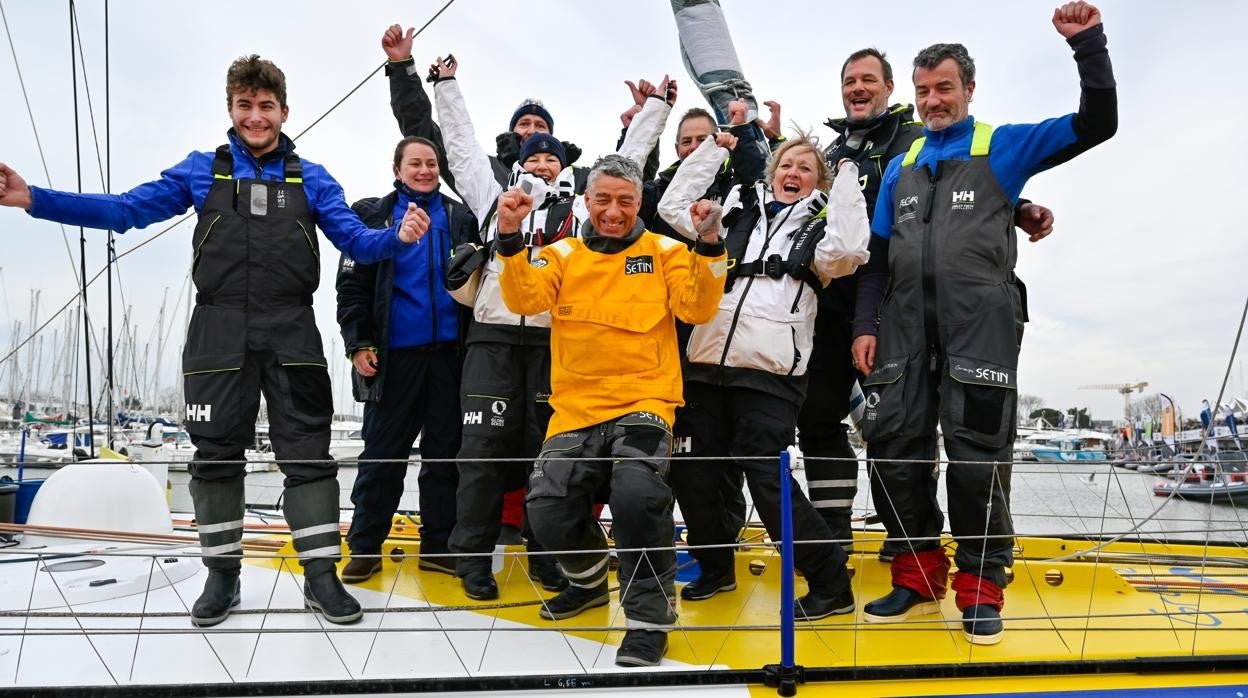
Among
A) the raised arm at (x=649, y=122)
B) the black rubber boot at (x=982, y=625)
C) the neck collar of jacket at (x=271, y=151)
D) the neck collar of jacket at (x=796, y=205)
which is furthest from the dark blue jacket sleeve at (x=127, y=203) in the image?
the black rubber boot at (x=982, y=625)

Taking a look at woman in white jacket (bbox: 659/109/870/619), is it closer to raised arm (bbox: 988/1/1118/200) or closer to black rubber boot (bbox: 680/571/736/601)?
black rubber boot (bbox: 680/571/736/601)

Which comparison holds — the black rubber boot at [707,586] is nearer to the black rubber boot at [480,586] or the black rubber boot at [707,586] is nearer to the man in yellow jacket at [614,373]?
the man in yellow jacket at [614,373]

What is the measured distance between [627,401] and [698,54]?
2406mm

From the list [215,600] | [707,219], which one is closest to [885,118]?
[707,219]

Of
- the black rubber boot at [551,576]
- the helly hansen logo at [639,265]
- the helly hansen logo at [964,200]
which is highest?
the helly hansen logo at [964,200]

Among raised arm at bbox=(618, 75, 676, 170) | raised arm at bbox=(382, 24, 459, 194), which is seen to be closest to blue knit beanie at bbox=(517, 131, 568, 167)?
raised arm at bbox=(618, 75, 676, 170)

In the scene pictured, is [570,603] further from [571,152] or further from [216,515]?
[571,152]

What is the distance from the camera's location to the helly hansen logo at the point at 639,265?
279 centimetres

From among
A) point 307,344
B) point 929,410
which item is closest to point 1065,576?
point 929,410

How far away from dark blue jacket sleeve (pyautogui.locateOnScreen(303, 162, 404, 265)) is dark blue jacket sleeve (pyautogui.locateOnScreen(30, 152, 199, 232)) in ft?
1.26

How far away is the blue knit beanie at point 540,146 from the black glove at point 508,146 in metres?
0.32

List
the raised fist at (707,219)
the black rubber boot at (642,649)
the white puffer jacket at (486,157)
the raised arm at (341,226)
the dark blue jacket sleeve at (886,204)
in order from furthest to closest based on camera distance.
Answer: the white puffer jacket at (486,157), the dark blue jacket sleeve at (886,204), the raised arm at (341,226), the raised fist at (707,219), the black rubber boot at (642,649)

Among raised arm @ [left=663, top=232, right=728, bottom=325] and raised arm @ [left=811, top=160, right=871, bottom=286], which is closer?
raised arm @ [left=663, top=232, right=728, bottom=325]

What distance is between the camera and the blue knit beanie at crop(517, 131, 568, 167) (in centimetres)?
359
